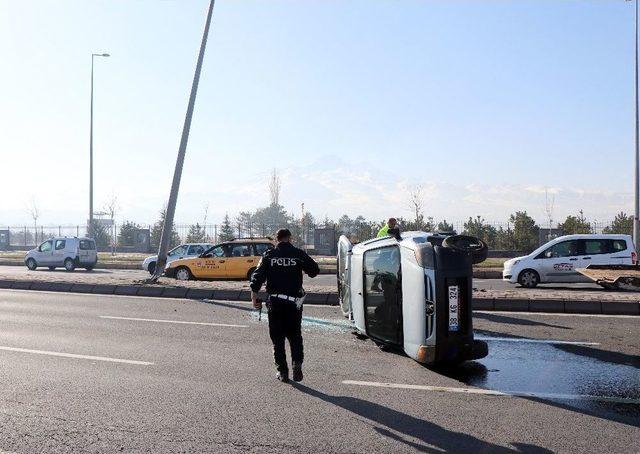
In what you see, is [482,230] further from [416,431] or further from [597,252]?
[416,431]

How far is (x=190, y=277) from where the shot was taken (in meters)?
21.0

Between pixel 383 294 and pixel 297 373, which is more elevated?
pixel 383 294

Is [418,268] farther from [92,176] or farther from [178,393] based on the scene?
[92,176]

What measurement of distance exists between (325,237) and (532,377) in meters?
32.2

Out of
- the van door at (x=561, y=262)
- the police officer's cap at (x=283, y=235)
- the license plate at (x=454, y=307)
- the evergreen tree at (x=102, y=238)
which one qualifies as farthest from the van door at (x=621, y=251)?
the evergreen tree at (x=102, y=238)

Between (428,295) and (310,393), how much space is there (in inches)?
65.8

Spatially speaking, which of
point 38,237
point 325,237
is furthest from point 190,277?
point 38,237

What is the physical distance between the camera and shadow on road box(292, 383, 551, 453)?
184 inches

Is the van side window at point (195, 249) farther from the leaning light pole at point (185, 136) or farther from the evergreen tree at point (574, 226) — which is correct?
the evergreen tree at point (574, 226)

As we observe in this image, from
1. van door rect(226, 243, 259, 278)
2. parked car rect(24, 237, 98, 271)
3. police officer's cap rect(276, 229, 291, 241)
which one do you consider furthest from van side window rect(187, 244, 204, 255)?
police officer's cap rect(276, 229, 291, 241)

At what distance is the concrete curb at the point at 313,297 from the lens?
38.4 ft

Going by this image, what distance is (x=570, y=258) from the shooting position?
59.0 ft

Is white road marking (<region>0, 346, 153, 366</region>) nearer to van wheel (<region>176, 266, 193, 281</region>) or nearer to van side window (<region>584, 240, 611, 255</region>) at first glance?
van wheel (<region>176, 266, 193, 281</region>)

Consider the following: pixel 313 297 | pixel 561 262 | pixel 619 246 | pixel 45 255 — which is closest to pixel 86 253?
pixel 45 255
